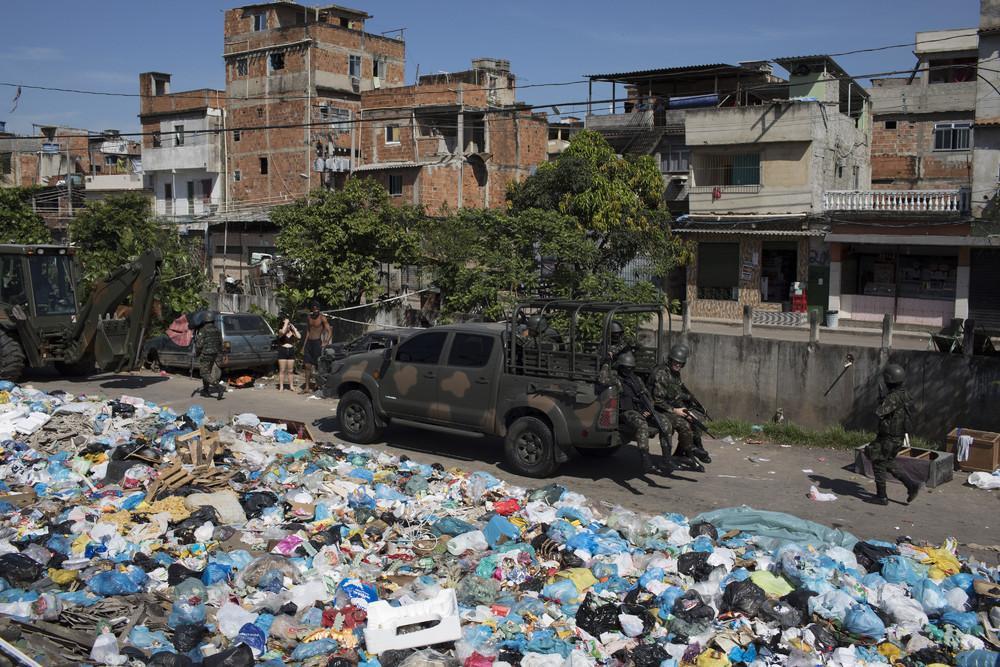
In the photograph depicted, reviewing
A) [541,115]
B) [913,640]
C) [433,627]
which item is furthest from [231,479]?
[541,115]

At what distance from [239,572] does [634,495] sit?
490cm

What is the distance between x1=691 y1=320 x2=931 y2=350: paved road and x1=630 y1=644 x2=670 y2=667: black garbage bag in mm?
17261

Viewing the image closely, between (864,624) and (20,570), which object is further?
(20,570)

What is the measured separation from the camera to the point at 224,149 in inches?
1887

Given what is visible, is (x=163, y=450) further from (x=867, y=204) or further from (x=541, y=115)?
(x=541, y=115)

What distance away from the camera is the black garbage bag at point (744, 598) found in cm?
709

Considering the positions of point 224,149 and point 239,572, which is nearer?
point 239,572

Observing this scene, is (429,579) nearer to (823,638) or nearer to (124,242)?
(823,638)

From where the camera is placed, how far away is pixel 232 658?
622 cm

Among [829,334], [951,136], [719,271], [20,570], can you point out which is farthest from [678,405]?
[951,136]

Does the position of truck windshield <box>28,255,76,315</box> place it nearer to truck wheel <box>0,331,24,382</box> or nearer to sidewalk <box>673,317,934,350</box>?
truck wheel <box>0,331,24,382</box>

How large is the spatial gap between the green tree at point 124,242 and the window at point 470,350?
44.8ft

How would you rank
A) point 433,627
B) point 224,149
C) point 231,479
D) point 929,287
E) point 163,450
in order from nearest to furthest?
1. point 433,627
2. point 231,479
3. point 163,450
4. point 929,287
5. point 224,149

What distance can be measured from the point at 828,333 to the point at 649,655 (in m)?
21.9
